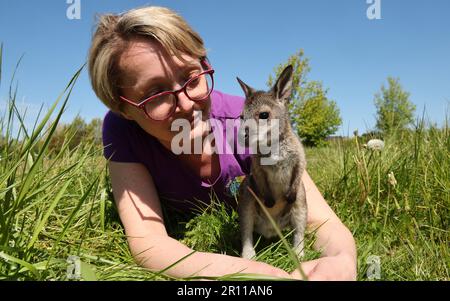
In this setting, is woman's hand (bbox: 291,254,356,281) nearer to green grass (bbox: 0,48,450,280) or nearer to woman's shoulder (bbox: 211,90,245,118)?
green grass (bbox: 0,48,450,280)

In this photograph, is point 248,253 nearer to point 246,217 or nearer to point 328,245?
point 246,217

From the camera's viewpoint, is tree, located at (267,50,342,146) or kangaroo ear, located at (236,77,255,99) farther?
tree, located at (267,50,342,146)

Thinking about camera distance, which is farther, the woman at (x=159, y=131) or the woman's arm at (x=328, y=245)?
the woman at (x=159, y=131)

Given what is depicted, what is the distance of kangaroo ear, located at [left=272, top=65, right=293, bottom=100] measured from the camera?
2342 millimetres

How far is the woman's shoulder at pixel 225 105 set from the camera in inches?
105

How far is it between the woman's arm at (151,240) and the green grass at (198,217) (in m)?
0.11

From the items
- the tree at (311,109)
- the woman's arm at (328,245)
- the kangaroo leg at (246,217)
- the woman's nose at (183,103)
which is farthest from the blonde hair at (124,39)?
the tree at (311,109)

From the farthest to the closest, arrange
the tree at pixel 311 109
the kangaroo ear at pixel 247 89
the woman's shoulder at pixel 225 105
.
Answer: the tree at pixel 311 109 < the woman's shoulder at pixel 225 105 < the kangaroo ear at pixel 247 89

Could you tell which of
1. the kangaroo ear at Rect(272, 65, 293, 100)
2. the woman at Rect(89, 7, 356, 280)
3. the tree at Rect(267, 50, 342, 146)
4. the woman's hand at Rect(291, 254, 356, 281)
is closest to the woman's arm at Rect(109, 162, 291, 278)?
the woman at Rect(89, 7, 356, 280)

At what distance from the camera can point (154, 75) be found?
2.07 m

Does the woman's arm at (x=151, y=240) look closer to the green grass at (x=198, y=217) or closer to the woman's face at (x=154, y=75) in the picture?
the green grass at (x=198, y=217)

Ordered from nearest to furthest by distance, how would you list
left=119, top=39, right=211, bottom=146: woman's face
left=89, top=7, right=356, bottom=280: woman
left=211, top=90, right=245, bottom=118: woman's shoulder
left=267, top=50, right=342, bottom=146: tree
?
left=89, top=7, right=356, bottom=280: woman
left=119, top=39, right=211, bottom=146: woman's face
left=211, top=90, right=245, bottom=118: woman's shoulder
left=267, top=50, right=342, bottom=146: tree
